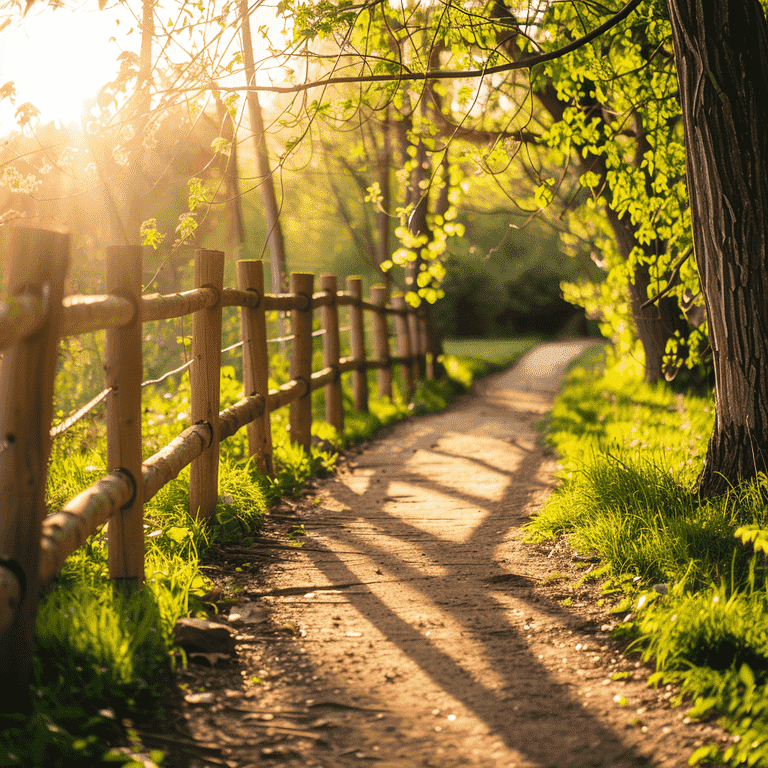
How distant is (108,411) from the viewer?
2.94m

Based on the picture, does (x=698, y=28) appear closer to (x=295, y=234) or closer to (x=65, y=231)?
(x=65, y=231)

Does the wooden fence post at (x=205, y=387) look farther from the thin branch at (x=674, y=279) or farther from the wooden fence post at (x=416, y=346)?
the wooden fence post at (x=416, y=346)

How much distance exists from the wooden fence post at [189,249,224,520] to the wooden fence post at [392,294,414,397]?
7.14 meters

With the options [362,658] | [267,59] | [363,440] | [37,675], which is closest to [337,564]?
[362,658]

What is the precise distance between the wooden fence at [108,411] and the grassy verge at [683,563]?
6.48 ft

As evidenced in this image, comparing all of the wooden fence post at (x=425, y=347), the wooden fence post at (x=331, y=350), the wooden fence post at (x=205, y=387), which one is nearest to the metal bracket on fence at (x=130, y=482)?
the wooden fence post at (x=205, y=387)

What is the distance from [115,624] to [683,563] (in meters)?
2.39

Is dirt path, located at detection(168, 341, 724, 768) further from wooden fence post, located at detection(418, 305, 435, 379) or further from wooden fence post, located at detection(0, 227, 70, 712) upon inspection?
wooden fence post, located at detection(418, 305, 435, 379)

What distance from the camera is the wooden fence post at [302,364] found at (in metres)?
6.09

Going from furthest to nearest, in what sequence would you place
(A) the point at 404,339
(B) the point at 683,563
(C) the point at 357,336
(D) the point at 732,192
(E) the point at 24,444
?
1. (A) the point at 404,339
2. (C) the point at 357,336
3. (D) the point at 732,192
4. (B) the point at 683,563
5. (E) the point at 24,444

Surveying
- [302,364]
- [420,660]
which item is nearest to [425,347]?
[302,364]

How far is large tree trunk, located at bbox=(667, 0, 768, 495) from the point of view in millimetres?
3447

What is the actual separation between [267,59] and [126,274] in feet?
5.15

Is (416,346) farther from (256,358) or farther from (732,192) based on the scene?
(732,192)
